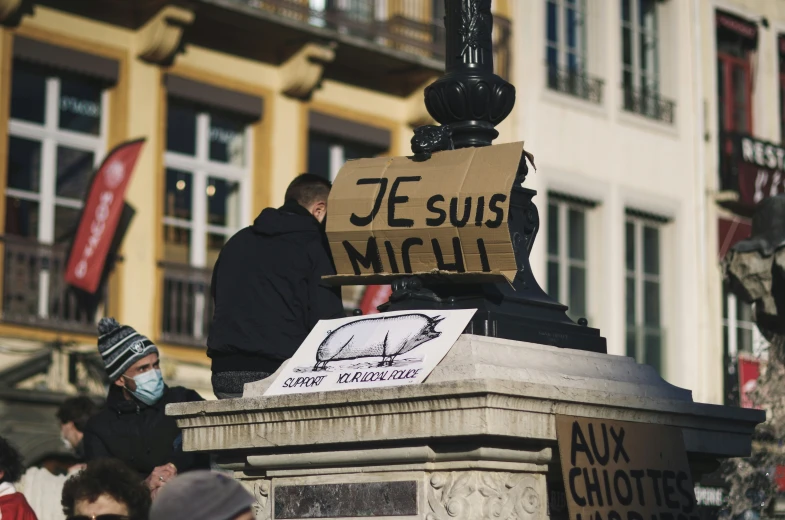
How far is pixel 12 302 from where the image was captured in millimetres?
19344

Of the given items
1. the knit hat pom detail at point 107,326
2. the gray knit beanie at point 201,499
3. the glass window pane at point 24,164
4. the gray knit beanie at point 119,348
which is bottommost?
the gray knit beanie at point 201,499

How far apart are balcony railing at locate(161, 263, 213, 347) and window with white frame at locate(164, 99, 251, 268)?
0.27 m

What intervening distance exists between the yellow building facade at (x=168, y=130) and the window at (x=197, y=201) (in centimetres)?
2

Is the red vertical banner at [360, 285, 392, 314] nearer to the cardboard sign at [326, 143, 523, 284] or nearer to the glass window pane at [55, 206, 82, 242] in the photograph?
the glass window pane at [55, 206, 82, 242]

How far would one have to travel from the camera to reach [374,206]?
5562 mm

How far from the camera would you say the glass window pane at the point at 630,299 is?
27.7 meters

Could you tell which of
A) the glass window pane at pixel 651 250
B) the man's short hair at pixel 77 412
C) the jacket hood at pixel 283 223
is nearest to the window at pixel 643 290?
the glass window pane at pixel 651 250

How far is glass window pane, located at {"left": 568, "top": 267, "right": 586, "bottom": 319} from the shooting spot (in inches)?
1052

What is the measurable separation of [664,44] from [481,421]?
24848mm

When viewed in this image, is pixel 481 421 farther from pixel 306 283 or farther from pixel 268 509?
pixel 306 283

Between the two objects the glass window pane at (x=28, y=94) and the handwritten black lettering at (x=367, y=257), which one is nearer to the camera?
the handwritten black lettering at (x=367, y=257)

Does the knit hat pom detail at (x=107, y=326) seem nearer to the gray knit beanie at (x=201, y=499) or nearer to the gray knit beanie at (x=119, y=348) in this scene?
the gray knit beanie at (x=119, y=348)

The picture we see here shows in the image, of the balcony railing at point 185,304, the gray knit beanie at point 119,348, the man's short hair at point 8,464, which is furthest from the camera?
the balcony railing at point 185,304

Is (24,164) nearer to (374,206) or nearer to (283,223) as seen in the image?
(283,223)
